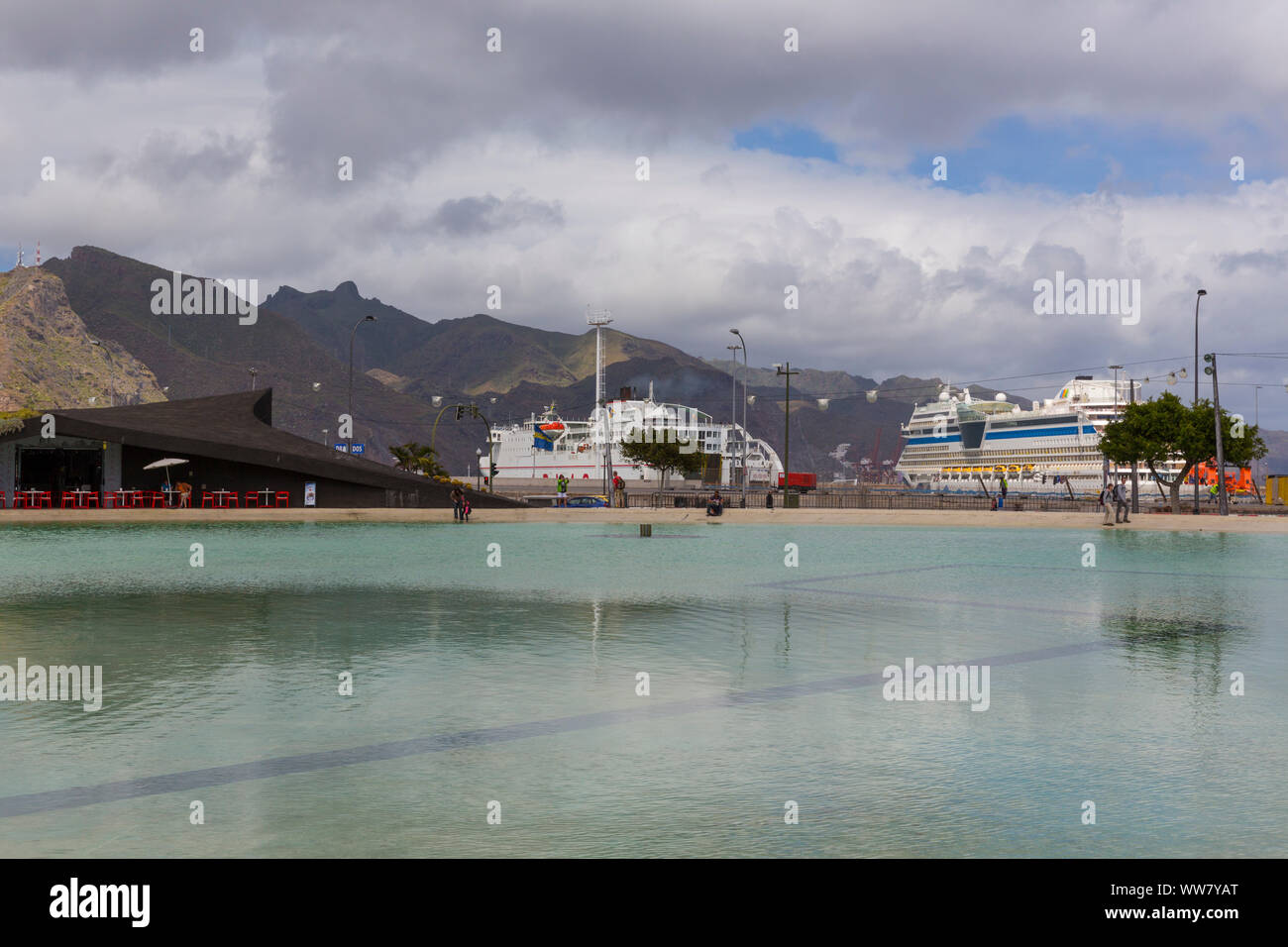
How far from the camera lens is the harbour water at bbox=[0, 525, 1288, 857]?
605cm

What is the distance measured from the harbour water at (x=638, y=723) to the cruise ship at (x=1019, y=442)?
10884 centimetres

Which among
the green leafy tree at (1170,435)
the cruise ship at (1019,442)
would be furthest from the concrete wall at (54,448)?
the cruise ship at (1019,442)

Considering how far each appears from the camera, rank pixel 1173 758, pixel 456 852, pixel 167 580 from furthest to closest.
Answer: pixel 167 580 → pixel 1173 758 → pixel 456 852

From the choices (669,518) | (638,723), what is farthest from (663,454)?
(638,723)

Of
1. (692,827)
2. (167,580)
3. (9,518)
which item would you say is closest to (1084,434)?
(9,518)

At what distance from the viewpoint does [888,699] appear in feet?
31.8

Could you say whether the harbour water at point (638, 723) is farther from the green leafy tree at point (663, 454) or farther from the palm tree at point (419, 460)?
the green leafy tree at point (663, 454)

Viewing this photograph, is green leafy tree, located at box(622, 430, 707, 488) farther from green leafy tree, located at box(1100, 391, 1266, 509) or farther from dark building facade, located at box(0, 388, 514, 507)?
dark building facade, located at box(0, 388, 514, 507)

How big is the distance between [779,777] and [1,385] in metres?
144

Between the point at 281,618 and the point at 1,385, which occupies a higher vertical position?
the point at 1,385

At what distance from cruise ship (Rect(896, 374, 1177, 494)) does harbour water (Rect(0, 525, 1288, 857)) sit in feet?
357

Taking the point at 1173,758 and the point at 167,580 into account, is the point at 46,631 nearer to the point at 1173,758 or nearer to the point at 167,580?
the point at 167,580

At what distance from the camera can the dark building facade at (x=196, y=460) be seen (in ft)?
159

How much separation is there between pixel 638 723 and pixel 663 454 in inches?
4186
